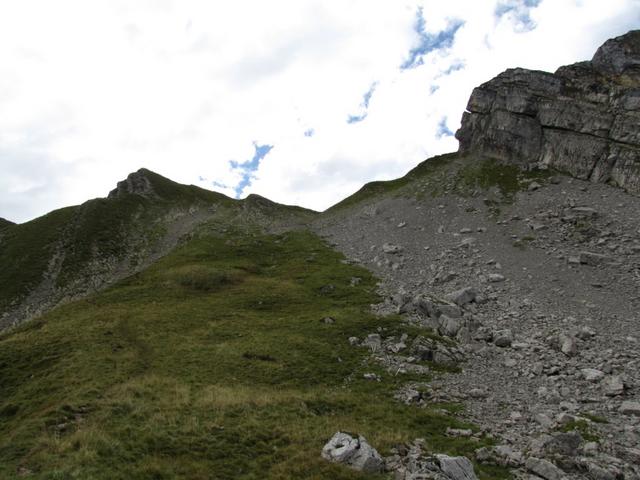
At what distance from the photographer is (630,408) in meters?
20.5

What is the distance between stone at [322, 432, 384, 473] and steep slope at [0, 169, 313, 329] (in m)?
58.4

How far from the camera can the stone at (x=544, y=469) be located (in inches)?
648

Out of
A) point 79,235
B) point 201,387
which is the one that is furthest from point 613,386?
point 79,235

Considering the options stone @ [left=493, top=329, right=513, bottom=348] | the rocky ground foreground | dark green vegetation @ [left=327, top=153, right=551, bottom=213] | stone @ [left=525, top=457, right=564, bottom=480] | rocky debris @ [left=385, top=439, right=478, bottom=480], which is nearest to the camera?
rocky debris @ [left=385, top=439, right=478, bottom=480]

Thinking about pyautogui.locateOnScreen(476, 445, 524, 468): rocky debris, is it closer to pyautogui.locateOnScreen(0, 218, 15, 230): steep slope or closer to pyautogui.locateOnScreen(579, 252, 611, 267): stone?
pyautogui.locateOnScreen(579, 252, 611, 267): stone

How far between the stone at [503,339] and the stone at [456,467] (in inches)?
590

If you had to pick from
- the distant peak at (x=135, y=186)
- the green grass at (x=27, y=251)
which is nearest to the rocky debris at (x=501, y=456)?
the green grass at (x=27, y=251)

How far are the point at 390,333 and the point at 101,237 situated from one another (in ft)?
238

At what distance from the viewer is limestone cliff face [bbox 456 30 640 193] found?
6034 cm

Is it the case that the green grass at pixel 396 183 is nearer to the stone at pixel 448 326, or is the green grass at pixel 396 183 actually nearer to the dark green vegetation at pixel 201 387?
the dark green vegetation at pixel 201 387

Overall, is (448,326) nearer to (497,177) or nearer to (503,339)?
(503,339)

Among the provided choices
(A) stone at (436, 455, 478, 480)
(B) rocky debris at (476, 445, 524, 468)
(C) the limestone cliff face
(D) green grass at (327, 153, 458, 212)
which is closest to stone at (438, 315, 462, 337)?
(B) rocky debris at (476, 445, 524, 468)

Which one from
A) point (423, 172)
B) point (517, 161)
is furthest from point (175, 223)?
point (517, 161)

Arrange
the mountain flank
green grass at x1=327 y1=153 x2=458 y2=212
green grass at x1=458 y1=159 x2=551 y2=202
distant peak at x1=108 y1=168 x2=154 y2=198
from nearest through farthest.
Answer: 1. the mountain flank
2. green grass at x1=458 y1=159 x2=551 y2=202
3. green grass at x1=327 y1=153 x2=458 y2=212
4. distant peak at x1=108 y1=168 x2=154 y2=198
